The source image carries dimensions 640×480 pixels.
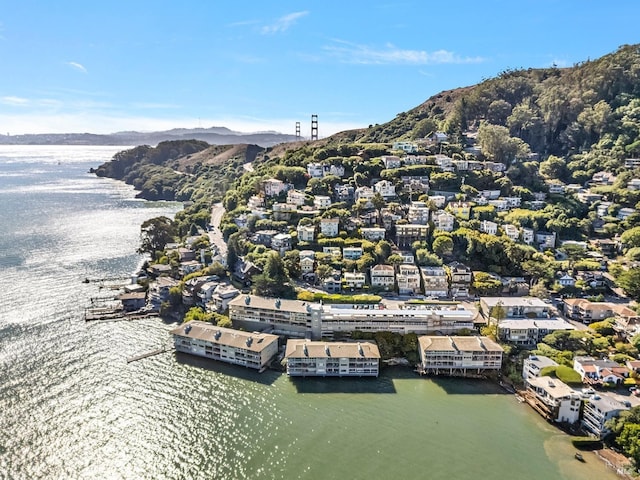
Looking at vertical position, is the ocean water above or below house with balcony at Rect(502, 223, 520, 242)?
below

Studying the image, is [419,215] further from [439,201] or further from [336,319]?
[336,319]

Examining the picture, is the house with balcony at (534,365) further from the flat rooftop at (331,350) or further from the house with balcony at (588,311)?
the flat rooftop at (331,350)

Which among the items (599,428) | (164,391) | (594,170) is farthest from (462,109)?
(164,391)

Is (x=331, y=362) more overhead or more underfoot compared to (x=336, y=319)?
more underfoot

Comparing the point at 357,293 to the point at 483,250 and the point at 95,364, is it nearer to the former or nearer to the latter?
the point at 483,250

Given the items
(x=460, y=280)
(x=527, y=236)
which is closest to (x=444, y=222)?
(x=527, y=236)

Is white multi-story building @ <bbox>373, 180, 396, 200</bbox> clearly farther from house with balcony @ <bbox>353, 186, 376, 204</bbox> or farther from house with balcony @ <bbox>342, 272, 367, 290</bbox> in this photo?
house with balcony @ <bbox>342, 272, 367, 290</bbox>

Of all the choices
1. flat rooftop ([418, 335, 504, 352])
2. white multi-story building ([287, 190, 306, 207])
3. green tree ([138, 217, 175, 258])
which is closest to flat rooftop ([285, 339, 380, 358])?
flat rooftop ([418, 335, 504, 352])

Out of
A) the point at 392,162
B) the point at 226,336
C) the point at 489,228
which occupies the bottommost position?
the point at 226,336
